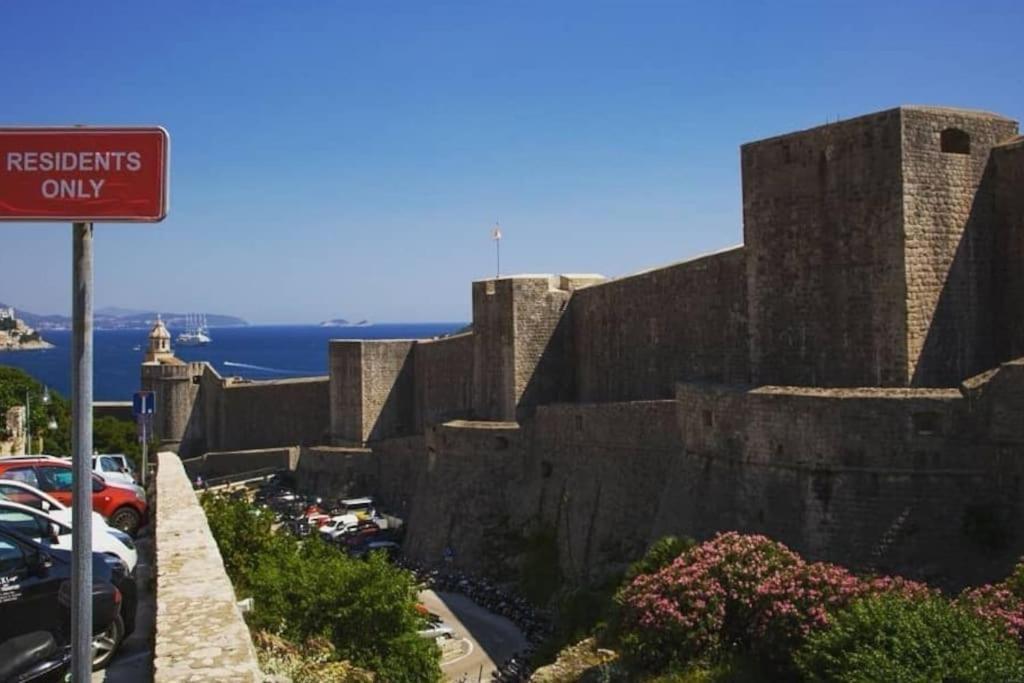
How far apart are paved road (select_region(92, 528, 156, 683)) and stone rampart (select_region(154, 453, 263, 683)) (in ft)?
1.36

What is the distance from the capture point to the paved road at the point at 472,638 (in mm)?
22812

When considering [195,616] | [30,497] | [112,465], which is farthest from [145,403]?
[195,616]

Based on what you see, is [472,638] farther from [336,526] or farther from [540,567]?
[336,526]

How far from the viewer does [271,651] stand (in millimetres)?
11562

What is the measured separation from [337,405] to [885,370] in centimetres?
2743

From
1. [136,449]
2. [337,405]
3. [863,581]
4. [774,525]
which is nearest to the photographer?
[863,581]

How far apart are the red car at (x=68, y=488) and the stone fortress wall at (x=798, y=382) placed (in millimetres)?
10529

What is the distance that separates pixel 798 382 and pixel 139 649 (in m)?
14.9

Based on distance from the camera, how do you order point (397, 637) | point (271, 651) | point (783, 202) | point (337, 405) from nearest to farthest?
1. point (271, 651)
2. point (397, 637)
3. point (783, 202)
4. point (337, 405)

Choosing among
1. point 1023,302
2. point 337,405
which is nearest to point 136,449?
point 337,405

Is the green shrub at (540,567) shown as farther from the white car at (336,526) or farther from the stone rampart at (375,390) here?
the stone rampart at (375,390)

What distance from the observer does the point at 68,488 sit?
16.0 m

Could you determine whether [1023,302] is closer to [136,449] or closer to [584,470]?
[584,470]

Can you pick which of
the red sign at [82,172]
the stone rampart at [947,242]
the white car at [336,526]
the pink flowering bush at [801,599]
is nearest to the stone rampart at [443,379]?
the white car at [336,526]
